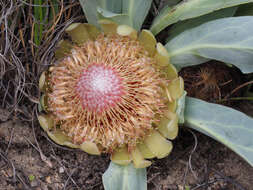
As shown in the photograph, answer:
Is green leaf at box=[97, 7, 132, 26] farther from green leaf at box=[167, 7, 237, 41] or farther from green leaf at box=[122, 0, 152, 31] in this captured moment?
green leaf at box=[167, 7, 237, 41]

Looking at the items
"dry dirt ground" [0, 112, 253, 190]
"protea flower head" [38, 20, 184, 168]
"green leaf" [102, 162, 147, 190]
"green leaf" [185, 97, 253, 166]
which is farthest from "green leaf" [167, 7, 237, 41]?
"green leaf" [102, 162, 147, 190]

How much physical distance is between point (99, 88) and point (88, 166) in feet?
1.55

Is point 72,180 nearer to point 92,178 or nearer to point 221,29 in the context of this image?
point 92,178

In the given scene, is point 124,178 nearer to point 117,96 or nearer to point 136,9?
point 117,96

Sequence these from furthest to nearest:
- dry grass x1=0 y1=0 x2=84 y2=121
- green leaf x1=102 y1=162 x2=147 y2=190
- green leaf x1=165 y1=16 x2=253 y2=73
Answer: dry grass x1=0 y1=0 x2=84 y2=121 < green leaf x1=102 y1=162 x2=147 y2=190 < green leaf x1=165 y1=16 x2=253 y2=73

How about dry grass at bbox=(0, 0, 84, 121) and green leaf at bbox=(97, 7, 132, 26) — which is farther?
dry grass at bbox=(0, 0, 84, 121)

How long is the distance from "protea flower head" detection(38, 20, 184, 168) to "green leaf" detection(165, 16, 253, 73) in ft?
0.29

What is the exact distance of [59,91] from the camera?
1.28m

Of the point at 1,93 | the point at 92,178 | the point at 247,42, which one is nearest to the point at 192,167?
the point at 92,178

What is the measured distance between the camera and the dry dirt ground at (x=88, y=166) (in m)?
1.48

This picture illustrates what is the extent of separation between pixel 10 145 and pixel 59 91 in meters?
0.43

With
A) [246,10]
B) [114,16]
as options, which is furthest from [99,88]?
[246,10]

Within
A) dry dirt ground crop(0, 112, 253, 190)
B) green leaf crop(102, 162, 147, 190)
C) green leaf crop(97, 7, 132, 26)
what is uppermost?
green leaf crop(97, 7, 132, 26)

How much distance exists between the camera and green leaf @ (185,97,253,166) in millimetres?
1163
